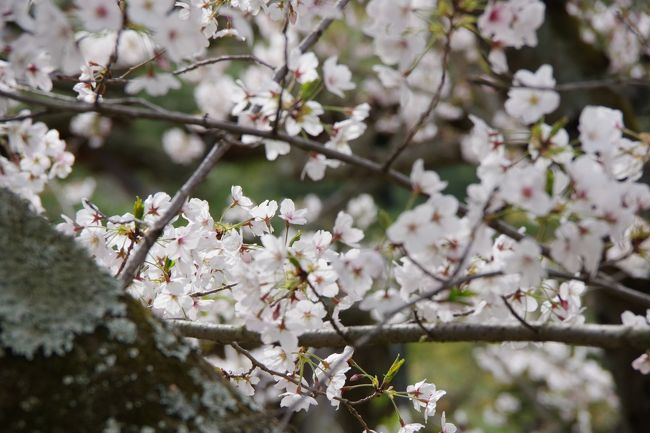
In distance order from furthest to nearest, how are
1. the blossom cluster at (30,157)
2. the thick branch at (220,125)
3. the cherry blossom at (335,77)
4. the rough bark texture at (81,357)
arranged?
1. the blossom cluster at (30,157)
2. the cherry blossom at (335,77)
3. the thick branch at (220,125)
4. the rough bark texture at (81,357)

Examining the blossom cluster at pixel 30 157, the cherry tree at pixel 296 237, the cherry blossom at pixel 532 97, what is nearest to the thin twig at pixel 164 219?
the cherry tree at pixel 296 237

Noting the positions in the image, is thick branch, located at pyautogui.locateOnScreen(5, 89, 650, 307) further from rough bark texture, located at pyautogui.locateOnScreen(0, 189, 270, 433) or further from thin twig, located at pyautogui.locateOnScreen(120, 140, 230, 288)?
thin twig, located at pyautogui.locateOnScreen(120, 140, 230, 288)

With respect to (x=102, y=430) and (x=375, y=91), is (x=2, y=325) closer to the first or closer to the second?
(x=102, y=430)

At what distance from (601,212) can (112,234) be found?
2.60 ft

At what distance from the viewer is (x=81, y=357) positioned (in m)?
0.69

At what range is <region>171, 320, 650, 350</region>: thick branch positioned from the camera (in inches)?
33.6

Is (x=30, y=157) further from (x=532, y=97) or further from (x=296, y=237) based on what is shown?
(x=532, y=97)

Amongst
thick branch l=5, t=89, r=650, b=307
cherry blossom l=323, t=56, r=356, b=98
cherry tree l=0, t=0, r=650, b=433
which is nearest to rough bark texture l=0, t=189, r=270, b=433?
cherry tree l=0, t=0, r=650, b=433

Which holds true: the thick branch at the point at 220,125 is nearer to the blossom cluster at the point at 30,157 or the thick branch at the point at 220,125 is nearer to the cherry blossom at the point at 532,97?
the cherry blossom at the point at 532,97

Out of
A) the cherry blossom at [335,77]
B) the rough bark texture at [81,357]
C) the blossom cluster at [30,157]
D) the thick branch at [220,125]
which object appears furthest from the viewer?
the blossom cluster at [30,157]

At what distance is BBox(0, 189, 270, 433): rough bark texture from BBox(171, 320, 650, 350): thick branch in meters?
0.25

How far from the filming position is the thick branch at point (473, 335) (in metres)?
0.85

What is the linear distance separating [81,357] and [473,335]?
48 cm

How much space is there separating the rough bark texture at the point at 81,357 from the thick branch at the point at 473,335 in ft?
0.82
